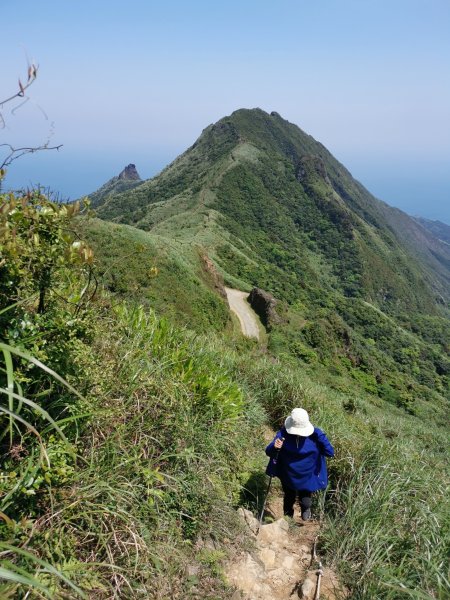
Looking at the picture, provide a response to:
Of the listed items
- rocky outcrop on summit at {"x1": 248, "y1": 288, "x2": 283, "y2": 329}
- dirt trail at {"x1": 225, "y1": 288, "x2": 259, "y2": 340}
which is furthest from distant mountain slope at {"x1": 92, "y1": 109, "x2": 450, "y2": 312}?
rocky outcrop on summit at {"x1": 248, "y1": 288, "x2": 283, "y2": 329}

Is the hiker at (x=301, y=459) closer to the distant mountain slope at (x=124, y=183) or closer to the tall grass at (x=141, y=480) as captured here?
the tall grass at (x=141, y=480)

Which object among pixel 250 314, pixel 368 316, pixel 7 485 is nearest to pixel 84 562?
pixel 7 485

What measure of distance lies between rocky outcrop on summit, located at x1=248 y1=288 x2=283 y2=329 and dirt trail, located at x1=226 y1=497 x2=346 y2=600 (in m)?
36.8

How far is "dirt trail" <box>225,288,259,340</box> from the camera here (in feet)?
126

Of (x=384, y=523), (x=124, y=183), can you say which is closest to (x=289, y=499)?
(x=384, y=523)

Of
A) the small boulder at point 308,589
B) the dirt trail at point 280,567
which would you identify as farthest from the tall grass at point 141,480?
the small boulder at point 308,589

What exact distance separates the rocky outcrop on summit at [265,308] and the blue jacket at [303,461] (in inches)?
1428

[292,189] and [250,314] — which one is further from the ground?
[292,189]

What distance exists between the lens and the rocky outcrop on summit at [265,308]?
41562 millimetres

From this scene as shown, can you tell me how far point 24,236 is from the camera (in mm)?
2871

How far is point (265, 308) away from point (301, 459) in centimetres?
3785

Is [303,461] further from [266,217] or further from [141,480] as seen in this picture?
[266,217]

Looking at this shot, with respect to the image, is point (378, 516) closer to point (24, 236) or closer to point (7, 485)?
point (7, 485)

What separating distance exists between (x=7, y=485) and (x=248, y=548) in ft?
7.39
